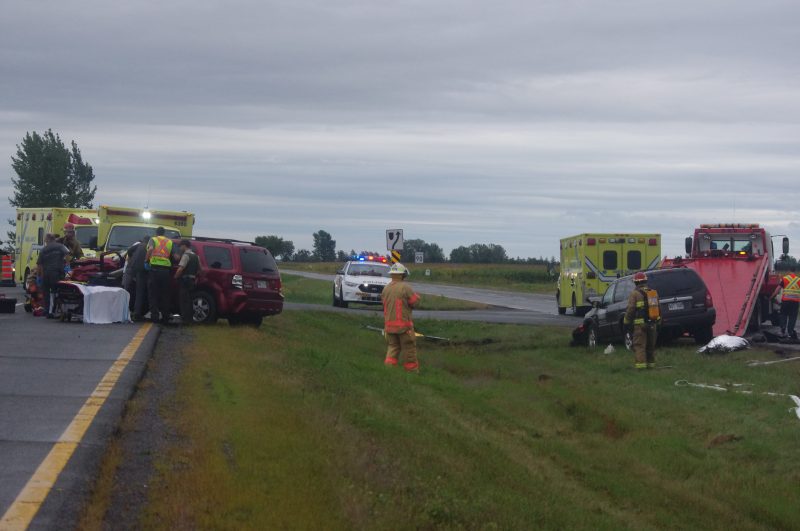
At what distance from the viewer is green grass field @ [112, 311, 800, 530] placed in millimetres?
7543

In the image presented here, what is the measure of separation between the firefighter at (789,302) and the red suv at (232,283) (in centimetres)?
1142

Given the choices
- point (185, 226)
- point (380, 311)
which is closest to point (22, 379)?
point (185, 226)

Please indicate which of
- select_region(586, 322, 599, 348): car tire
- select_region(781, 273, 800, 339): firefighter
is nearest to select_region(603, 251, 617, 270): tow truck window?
select_region(781, 273, 800, 339): firefighter

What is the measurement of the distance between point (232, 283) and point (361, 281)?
15.2m

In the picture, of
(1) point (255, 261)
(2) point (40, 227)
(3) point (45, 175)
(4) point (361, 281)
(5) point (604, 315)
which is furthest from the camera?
(3) point (45, 175)

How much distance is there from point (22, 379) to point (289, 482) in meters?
5.53

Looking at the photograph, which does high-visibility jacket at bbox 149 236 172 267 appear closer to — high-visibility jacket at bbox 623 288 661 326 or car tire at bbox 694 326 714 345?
high-visibility jacket at bbox 623 288 661 326

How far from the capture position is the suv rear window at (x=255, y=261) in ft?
68.0

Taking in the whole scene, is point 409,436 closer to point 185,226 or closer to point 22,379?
point 22,379

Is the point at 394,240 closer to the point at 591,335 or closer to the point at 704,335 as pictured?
the point at 591,335

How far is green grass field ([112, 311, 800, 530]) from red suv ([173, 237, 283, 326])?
142 centimetres

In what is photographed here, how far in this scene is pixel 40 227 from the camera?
3472cm

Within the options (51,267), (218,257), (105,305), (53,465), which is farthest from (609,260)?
(53,465)

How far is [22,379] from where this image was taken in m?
12.0
